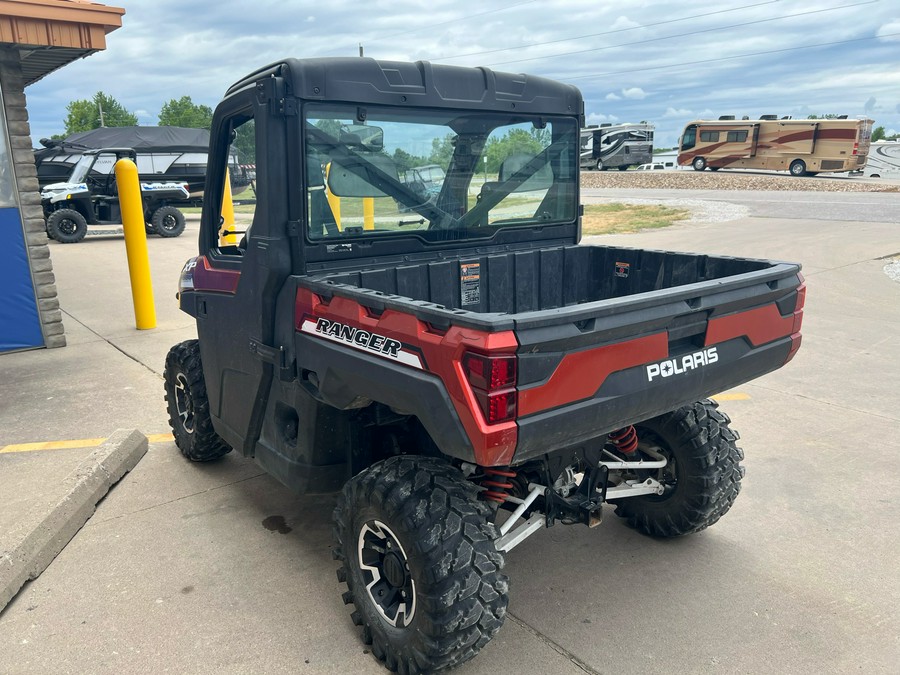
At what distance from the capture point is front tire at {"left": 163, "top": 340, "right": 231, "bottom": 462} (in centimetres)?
426

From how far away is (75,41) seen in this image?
21.5 ft

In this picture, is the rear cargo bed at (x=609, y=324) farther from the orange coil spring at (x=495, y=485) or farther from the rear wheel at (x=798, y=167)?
the rear wheel at (x=798, y=167)

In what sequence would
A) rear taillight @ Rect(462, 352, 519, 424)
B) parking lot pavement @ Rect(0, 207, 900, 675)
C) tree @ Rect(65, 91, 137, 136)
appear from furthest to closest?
tree @ Rect(65, 91, 137, 136), parking lot pavement @ Rect(0, 207, 900, 675), rear taillight @ Rect(462, 352, 519, 424)

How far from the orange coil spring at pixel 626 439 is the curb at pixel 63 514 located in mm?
2741

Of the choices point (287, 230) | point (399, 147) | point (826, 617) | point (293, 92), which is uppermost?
point (293, 92)

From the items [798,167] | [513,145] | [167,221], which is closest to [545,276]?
[513,145]

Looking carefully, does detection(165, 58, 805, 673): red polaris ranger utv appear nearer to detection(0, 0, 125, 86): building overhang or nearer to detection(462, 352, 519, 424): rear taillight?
detection(462, 352, 519, 424): rear taillight

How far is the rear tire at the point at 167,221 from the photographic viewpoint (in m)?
16.9

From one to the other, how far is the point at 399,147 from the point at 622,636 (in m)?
2.31

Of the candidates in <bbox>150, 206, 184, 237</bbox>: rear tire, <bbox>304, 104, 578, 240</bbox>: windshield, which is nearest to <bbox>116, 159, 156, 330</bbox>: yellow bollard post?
<bbox>304, 104, 578, 240</bbox>: windshield

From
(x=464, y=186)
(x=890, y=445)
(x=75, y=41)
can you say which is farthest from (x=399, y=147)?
(x=75, y=41)

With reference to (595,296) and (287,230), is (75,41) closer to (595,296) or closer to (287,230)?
(287,230)

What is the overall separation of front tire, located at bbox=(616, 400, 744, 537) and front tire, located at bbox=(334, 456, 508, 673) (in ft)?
4.02

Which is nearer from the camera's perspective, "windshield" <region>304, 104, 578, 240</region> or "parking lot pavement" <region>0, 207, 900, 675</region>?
"parking lot pavement" <region>0, 207, 900, 675</region>
